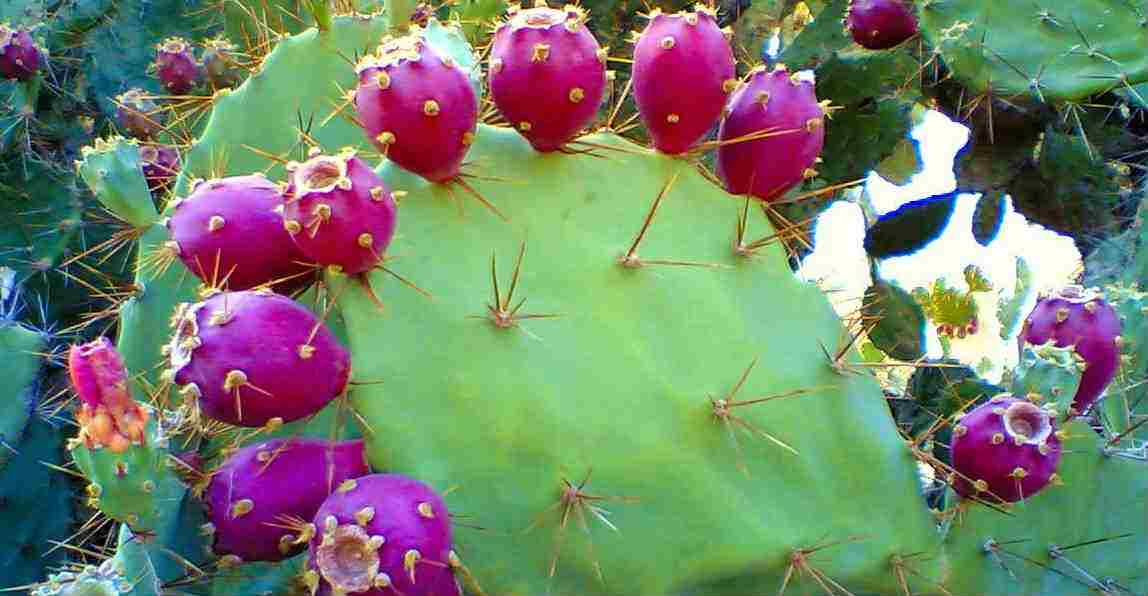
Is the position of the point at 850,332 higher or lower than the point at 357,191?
lower

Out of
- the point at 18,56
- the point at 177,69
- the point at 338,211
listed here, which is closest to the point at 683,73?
the point at 338,211

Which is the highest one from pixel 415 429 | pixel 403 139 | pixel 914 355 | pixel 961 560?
pixel 403 139

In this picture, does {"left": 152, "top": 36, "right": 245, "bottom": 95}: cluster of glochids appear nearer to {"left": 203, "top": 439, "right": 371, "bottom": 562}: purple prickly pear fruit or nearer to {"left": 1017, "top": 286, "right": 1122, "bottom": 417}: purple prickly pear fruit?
{"left": 203, "top": 439, "right": 371, "bottom": 562}: purple prickly pear fruit

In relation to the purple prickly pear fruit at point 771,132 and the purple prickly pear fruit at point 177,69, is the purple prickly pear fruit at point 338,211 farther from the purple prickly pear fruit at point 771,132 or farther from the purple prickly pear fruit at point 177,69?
the purple prickly pear fruit at point 177,69

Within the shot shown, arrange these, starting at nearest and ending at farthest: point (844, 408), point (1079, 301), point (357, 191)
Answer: point (357, 191) → point (844, 408) → point (1079, 301)

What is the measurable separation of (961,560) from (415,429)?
679mm

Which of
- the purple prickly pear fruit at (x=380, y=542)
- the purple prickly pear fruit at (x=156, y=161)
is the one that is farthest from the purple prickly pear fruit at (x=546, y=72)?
the purple prickly pear fruit at (x=156, y=161)

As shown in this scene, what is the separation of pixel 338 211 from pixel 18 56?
1942mm

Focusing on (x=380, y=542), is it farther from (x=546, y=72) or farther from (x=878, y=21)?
(x=878, y=21)

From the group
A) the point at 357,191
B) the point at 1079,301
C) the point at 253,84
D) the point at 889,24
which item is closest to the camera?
the point at 357,191

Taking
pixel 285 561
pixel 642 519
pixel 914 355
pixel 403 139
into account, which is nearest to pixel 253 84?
pixel 403 139

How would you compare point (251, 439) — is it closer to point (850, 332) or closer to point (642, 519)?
point (642, 519)

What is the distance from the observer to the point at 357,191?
3.66 feet

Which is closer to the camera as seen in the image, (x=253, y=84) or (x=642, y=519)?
(x=642, y=519)
